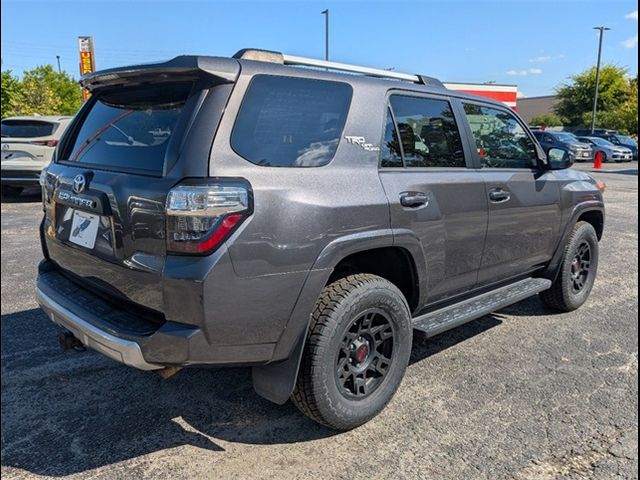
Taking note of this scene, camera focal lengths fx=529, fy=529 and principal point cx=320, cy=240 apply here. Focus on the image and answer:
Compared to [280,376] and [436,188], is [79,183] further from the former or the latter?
[436,188]

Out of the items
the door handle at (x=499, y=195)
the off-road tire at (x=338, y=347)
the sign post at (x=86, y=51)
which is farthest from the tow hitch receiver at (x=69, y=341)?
the sign post at (x=86, y=51)

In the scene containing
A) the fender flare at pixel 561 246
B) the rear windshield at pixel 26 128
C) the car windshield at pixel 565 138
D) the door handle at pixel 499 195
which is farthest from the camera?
the car windshield at pixel 565 138

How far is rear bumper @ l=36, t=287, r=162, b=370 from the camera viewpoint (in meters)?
2.30

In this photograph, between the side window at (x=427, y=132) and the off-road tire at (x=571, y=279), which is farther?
the off-road tire at (x=571, y=279)

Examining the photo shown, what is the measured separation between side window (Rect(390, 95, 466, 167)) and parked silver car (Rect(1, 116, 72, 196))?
8301 millimetres

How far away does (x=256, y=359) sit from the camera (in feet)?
8.05

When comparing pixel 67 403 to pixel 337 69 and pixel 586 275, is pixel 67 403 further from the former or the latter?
pixel 586 275

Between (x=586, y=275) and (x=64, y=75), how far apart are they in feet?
135

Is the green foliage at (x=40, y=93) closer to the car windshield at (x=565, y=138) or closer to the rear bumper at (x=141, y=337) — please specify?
the rear bumper at (x=141, y=337)

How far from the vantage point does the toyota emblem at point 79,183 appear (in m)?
2.65

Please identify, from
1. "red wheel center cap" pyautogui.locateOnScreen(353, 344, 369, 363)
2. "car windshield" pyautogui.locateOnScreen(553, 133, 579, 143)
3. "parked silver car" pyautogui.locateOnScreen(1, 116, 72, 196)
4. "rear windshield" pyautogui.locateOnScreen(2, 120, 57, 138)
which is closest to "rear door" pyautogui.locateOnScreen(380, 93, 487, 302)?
"red wheel center cap" pyautogui.locateOnScreen(353, 344, 369, 363)

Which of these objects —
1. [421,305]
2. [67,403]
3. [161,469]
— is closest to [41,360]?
[67,403]

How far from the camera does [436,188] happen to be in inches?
126

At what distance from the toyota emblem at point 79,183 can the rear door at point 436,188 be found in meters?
1.55
